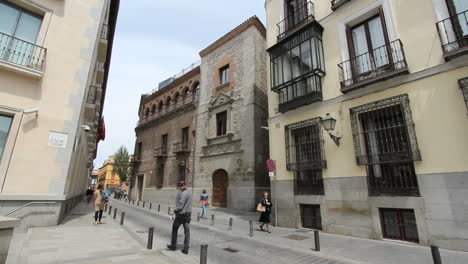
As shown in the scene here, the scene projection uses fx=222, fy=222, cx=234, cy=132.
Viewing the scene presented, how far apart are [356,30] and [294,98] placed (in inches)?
146

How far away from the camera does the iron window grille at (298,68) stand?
9539 mm

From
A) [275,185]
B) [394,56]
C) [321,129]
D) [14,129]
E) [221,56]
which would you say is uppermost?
[221,56]

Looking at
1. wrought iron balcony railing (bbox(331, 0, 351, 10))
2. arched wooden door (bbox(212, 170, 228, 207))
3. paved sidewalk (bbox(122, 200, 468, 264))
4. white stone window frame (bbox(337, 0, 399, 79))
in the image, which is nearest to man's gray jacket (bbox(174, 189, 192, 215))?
paved sidewalk (bbox(122, 200, 468, 264))

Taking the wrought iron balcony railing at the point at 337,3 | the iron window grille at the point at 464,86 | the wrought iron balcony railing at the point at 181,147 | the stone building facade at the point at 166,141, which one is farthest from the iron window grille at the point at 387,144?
the wrought iron balcony railing at the point at 181,147

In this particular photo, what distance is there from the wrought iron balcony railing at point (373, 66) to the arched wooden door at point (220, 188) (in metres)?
10.8

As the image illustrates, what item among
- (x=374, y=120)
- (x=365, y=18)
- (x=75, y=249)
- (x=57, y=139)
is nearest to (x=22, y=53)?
(x=57, y=139)

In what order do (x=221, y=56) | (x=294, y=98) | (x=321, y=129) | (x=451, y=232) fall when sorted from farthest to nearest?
(x=221, y=56) < (x=294, y=98) < (x=321, y=129) < (x=451, y=232)

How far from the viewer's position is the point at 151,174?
24.0 metres

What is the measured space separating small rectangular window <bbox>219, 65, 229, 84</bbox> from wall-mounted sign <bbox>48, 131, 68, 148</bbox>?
1292 centimetres

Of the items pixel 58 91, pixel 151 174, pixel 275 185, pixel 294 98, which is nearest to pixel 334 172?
pixel 275 185

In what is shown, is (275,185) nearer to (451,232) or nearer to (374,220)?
(374,220)

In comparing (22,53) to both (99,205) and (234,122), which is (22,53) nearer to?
(99,205)

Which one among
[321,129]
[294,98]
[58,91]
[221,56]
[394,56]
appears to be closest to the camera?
[394,56]

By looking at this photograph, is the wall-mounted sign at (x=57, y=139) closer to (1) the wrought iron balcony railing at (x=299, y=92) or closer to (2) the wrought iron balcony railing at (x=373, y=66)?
(1) the wrought iron balcony railing at (x=299, y=92)
